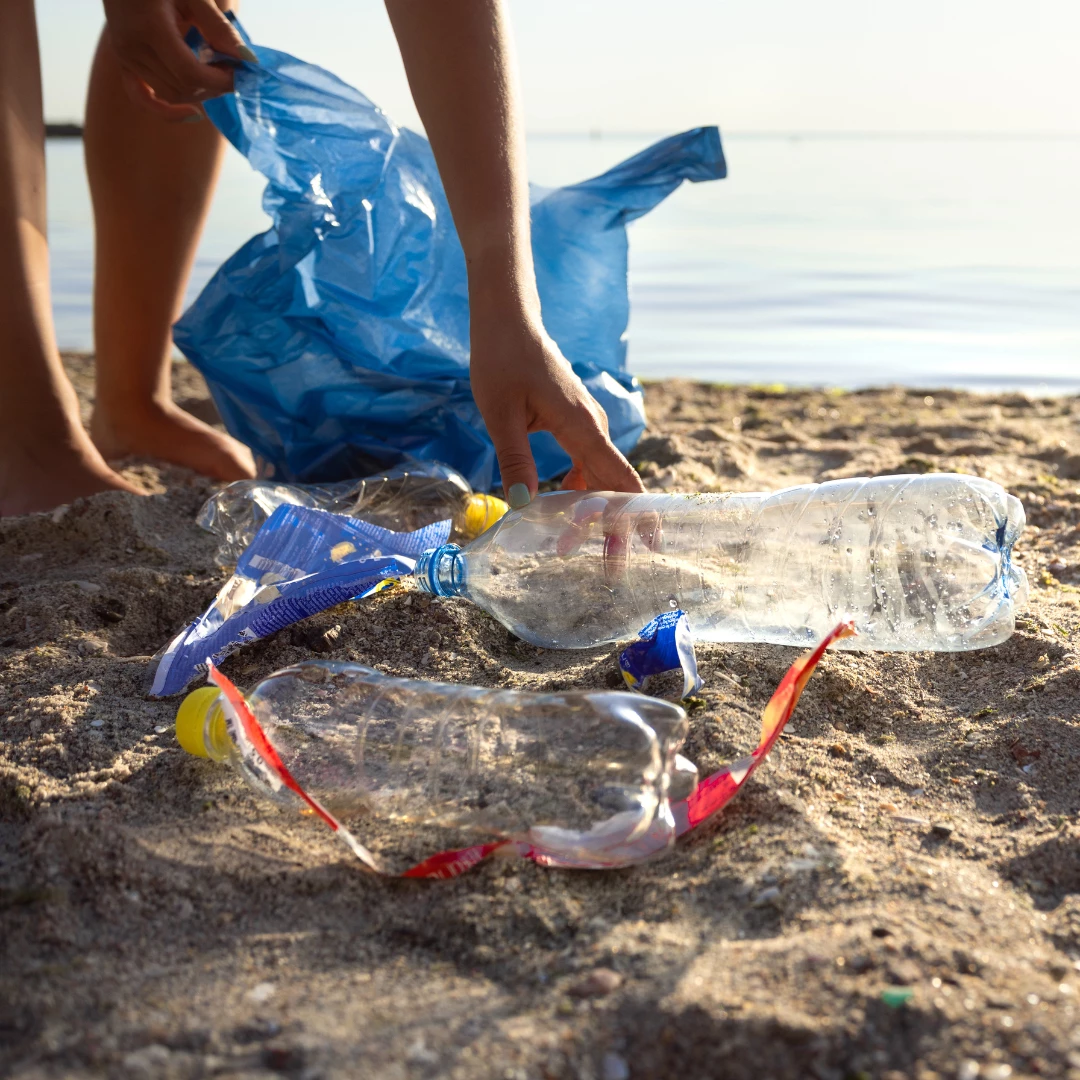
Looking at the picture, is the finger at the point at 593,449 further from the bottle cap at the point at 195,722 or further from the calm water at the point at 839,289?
the calm water at the point at 839,289

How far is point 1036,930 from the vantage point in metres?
0.95

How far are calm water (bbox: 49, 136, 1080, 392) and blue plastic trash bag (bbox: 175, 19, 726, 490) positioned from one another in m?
2.04

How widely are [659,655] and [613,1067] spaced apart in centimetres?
69

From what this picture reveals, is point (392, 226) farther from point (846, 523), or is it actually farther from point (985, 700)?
point (985, 700)

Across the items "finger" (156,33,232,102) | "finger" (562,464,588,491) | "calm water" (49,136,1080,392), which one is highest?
"finger" (156,33,232,102)

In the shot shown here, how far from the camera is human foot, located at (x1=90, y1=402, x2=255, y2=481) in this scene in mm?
2600

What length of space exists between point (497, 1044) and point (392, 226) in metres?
1.95

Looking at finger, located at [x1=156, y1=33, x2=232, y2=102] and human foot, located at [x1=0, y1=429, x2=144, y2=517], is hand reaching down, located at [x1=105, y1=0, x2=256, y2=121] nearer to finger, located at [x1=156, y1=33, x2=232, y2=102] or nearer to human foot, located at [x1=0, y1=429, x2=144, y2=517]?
finger, located at [x1=156, y1=33, x2=232, y2=102]

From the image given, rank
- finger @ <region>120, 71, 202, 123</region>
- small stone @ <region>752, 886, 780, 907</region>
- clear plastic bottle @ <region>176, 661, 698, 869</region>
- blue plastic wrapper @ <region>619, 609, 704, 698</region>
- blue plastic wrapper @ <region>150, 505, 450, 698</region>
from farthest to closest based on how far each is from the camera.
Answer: finger @ <region>120, 71, 202, 123</region> → blue plastic wrapper @ <region>150, 505, 450, 698</region> → blue plastic wrapper @ <region>619, 609, 704, 698</region> → clear plastic bottle @ <region>176, 661, 698, 869</region> → small stone @ <region>752, 886, 780, 907</region>

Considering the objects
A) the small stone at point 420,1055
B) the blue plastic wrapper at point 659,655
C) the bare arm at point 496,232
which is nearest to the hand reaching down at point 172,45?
the bare arm at point 496,232

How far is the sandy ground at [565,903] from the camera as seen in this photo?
2.66ft

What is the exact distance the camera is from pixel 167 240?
261cm

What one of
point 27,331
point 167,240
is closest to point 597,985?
point 27,331

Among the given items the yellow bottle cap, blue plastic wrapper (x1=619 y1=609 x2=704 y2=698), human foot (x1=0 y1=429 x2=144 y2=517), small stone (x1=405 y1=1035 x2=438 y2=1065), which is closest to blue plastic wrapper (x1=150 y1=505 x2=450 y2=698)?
the yellow bottle cap
